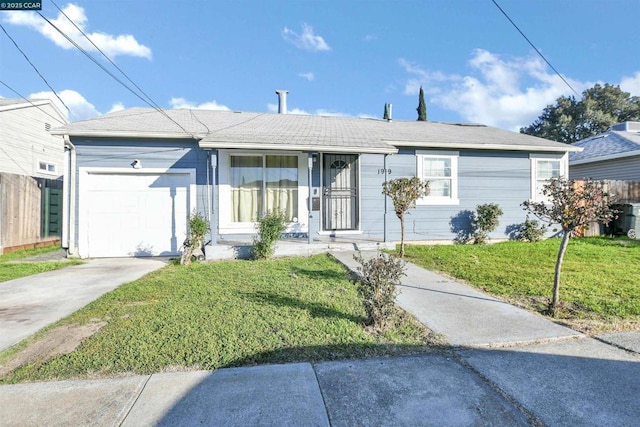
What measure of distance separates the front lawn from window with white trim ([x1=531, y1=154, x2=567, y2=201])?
5.39 ft

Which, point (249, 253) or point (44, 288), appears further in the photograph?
point (249, 253)

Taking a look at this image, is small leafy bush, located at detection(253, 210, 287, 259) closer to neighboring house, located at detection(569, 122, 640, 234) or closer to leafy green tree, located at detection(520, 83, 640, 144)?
neighboring house, located at detection(569, 122, 640, 234)

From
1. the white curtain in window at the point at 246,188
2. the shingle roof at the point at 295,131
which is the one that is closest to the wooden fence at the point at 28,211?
the shingle roof at the point at 295,131

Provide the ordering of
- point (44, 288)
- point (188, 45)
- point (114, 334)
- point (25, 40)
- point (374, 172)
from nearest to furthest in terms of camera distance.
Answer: point (114, 334), point (44, 288), point (25, 40), point (374, 172), point (188, 45)

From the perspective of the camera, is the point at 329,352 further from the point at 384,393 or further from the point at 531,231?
the point at 531,231

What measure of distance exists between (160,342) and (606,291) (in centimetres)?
613

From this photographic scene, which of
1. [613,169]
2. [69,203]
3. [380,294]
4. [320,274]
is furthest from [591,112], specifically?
[69,203]

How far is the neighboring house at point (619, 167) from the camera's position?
11.3 metres

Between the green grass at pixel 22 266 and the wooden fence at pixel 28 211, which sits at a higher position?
the wooden fence at pixel 28 211

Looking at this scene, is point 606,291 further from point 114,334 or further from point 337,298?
point 114,334

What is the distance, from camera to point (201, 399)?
2375mm

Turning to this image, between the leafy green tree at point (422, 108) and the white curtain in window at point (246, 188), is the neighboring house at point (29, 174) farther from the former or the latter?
the leafy green tree at point (422, 108)

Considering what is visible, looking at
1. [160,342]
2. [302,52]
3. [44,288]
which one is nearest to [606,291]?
[160,342]

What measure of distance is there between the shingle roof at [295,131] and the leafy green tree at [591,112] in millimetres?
27306
